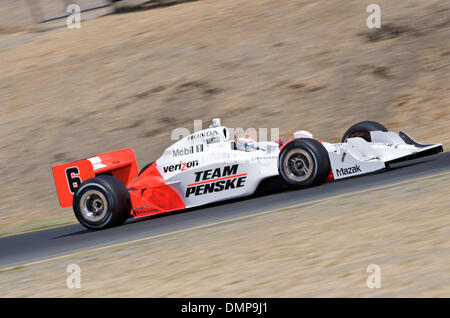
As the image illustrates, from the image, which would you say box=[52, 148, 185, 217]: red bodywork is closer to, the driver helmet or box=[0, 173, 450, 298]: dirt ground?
the driver helmet

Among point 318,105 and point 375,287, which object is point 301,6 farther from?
point 375,287

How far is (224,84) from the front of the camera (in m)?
18.5

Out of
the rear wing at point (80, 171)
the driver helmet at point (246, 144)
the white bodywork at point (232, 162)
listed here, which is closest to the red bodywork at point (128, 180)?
the rear wing at point (80, 171)

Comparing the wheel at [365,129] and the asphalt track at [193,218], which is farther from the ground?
the wheel at [365,129]

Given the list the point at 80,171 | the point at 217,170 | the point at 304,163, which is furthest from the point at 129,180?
the point at 304,163

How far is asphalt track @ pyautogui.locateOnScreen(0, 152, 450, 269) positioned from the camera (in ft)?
28.7

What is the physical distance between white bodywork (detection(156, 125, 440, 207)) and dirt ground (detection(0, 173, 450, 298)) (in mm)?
839

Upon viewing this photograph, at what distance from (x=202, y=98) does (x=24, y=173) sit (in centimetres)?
489

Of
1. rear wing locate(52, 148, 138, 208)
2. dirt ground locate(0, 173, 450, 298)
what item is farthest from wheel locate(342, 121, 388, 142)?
rear wing locate(52, 148, 138, 208)

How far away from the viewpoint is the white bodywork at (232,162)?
30.3 ft

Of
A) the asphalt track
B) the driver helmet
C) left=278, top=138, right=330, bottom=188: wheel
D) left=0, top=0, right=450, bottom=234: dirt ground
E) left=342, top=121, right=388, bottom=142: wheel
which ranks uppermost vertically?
left=0, top=0, right=450, bottom=234: dirt ground

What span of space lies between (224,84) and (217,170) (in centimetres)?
907

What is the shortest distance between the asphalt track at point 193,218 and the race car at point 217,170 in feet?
0.59

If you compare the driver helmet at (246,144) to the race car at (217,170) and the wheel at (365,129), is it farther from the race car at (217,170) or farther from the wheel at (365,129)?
the wheel at (365,129)
